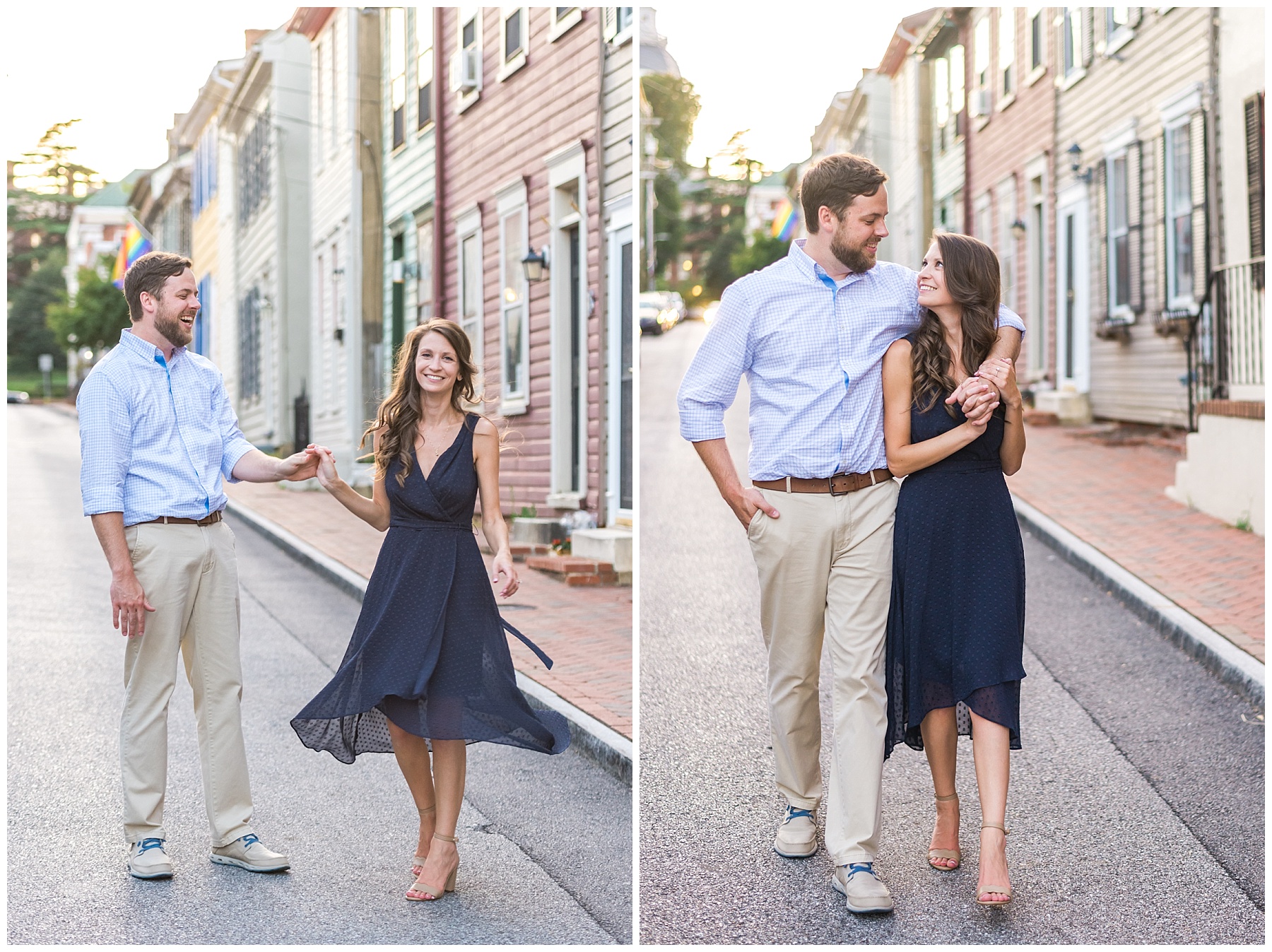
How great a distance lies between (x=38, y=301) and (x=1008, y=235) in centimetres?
1715

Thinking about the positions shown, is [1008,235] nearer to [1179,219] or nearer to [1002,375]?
[1179,219]

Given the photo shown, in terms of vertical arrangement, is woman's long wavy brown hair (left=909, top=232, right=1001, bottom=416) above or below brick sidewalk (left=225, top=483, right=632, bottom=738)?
above

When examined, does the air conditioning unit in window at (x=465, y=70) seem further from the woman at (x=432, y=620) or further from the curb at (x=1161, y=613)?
the woman at (x=432, y=620)

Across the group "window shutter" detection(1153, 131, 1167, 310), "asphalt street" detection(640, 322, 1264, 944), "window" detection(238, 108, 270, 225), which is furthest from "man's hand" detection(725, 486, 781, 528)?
"window shutter" detection(1153, 131, 1167, 310)

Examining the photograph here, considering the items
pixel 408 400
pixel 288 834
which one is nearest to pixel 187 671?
pixel 288 834

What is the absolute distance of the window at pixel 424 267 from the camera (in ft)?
40.2

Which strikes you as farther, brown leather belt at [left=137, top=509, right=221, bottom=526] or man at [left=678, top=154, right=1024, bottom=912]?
brown leather belt at [left=137, top=509, right=221, bottom=526]

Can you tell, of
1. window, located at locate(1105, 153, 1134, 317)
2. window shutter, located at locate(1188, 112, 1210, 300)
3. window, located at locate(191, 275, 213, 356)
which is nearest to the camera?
window, located at locate(191, 275, 213, 356)

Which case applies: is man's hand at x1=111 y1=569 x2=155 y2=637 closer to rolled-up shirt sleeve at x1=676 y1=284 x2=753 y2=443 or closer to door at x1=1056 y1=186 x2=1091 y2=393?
rolled-up shirt sleeve at x1=676 y1=284 x2=753 y2=443

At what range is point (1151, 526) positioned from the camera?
9.41 m

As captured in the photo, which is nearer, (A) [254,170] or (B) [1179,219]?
(B) [1179,219]

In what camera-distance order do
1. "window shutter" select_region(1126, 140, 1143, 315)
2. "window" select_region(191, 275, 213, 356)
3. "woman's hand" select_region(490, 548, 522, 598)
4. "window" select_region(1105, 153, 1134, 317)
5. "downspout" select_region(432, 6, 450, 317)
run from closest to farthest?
1. "woman's hand" select_region(490, 548, 522, 598)
2. "downspout" select_region(432, 6, 450, 317)
3. "window" select_region(191, 275, 213, 356)
4. "window shutter" select_region(1126, 140, 1143, 315)
5. "window" select_region(1105, 153, 1134, 317)

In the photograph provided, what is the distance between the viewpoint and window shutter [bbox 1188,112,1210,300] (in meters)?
12.9

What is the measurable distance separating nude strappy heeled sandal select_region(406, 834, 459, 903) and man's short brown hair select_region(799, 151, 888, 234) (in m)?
1.97
